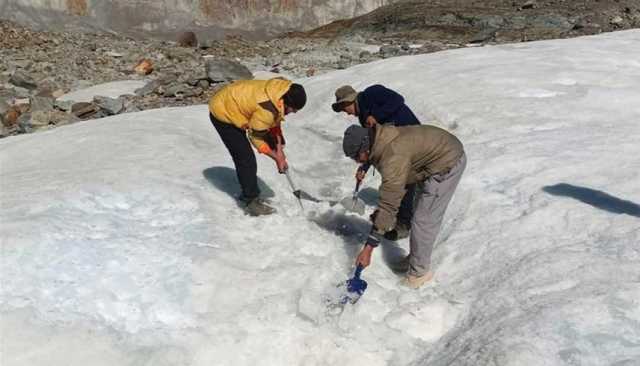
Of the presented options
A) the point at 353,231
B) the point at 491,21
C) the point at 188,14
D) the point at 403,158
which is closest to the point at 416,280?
the point at 403,158

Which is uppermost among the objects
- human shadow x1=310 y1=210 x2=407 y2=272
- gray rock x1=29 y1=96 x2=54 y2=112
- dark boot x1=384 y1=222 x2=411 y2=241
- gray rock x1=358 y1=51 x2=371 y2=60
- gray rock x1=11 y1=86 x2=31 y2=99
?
dark boot x1=384 y1=222 x2=411 y2=241

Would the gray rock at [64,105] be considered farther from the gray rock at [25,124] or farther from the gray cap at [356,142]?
the gray cap at [356,142]

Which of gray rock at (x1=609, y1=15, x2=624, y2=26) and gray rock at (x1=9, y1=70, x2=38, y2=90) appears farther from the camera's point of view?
gray rock at (x1=609, y1=15, x2=624, y2=26)

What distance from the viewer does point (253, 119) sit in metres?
6.02

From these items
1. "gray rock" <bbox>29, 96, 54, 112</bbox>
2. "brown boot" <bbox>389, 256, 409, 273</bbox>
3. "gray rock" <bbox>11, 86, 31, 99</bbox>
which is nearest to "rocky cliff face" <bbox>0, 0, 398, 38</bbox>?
"gray rock" <bbox>11, 86, 31, 99</bbox>

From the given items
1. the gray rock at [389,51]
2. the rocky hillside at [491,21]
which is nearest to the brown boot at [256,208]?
the gray rock at [389,51]

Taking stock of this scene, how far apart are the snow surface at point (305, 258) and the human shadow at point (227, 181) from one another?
0.11 feet

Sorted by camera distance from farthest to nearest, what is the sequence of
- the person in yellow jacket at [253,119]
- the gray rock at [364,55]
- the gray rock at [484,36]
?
1. the gray rock at [484,36]
2. the gray rock at [364,55]
3. the person in yellow jacket at [253,119]

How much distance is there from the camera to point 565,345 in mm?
3963

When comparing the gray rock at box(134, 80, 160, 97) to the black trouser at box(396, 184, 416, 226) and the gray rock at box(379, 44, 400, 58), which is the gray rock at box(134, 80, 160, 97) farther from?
the black trouser at box(396, 184, 416, 226)

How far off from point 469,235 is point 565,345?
2.12 m

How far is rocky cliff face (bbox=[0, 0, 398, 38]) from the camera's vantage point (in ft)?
105

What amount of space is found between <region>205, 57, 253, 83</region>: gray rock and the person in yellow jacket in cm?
1017

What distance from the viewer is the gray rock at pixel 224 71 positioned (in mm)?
16422
